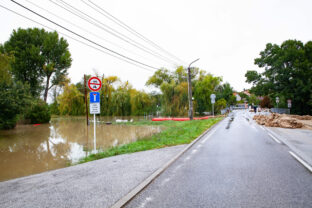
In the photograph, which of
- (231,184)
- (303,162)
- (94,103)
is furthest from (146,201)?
(94,103)

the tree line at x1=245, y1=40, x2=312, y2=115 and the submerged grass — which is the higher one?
the tree line at x1=245, y1=40, x2=312, y2=115

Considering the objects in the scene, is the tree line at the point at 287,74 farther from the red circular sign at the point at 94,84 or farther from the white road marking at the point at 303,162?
the red circular sign at the point at 94,84

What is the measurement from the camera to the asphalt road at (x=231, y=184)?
312 cm

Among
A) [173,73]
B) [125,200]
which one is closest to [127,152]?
[125,200]

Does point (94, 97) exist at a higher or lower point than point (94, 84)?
lower

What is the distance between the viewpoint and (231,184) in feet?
12.6

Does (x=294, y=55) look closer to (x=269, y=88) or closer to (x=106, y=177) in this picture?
(x=269, y=88)

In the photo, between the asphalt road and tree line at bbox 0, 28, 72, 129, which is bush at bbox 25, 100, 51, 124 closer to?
tree line at bbox 0, 28, 72, 129

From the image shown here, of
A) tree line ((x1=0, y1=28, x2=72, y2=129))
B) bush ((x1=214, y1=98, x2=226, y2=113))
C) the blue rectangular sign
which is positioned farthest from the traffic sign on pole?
bush ((x1=214, y1=98, x2=226, y2=113))

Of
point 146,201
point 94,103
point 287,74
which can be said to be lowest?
point 146,201

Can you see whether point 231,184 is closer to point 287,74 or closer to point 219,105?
point 287,74

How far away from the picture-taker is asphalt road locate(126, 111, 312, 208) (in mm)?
3117

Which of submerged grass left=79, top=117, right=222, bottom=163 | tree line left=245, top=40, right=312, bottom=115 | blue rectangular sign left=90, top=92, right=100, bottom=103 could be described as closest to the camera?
submerged grass left=79, top=117, right=222, bottom=163

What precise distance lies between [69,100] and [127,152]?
31.9m
